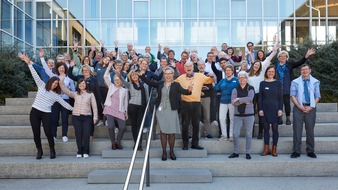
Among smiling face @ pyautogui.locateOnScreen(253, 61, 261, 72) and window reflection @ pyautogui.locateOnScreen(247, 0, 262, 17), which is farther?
window reflection @ pyautogui.locateOnScreen(247, 0, 262, 17)

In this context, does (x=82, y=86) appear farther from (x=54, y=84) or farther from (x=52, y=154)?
(x=52, y=154)

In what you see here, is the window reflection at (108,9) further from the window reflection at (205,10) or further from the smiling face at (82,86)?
the smiling face at (82,86)

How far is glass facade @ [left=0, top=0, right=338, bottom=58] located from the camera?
2109 centimetres

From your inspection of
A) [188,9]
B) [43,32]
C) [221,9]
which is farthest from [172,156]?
[43,32]

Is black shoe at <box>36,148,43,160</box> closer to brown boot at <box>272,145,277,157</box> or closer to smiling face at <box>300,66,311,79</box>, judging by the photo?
brown boot at <box>272,145,277,157</box>

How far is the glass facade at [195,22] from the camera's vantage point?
21.1 meters

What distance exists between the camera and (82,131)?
292 inches

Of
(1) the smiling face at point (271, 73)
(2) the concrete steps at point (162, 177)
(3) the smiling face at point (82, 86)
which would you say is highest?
(1) the smiling face at point (271, 73)

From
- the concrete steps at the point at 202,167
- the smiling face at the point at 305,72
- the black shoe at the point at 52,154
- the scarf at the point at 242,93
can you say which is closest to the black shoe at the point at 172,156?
the concrete steps at the point at 202,167

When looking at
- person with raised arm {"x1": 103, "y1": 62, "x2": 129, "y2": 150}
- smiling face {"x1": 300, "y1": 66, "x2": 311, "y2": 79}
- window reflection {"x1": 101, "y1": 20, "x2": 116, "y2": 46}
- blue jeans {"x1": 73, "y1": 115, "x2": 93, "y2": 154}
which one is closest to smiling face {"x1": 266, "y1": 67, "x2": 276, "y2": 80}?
smiling face {"x1": 300, "y1": 66, "x2": 311, "y2": 79}

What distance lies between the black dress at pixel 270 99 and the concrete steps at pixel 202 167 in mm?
900

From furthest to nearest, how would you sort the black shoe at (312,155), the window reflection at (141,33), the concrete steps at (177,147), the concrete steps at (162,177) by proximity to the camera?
the window reflection at (141,33) → the concrete steps at (177,147) → the black shoe at (312,155) → the concrete steps at (162,177)

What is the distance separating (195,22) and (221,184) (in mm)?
15987

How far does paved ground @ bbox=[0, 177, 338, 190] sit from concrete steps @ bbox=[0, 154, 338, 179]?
14 cm
